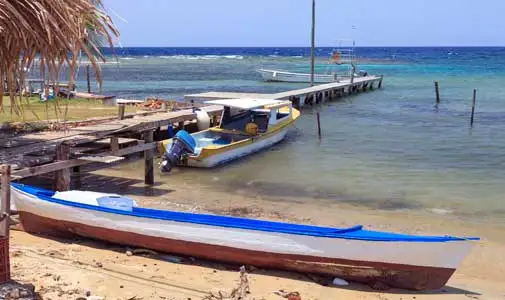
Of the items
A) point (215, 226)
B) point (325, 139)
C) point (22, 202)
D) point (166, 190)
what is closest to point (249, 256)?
point (215, 226)

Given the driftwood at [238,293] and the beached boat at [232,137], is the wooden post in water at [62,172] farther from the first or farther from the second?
the driftwood at [238,293]

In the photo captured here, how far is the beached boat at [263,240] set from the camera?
8180 mm

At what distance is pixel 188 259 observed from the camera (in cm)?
926

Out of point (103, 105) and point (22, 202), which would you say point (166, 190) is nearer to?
point (22, 202)

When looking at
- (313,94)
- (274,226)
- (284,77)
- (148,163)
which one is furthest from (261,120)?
(284,77)

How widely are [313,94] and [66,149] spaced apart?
2487cm

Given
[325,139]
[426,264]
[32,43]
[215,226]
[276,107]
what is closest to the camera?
[32,43]

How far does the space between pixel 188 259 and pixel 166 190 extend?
18.4 feet

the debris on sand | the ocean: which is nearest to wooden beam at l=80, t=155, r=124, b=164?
the ocean

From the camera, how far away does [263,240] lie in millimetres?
8625

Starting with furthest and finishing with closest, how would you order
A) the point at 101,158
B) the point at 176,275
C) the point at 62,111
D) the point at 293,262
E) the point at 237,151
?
the point at 62,111, the point at 237,151, the point at 101,158, the point at 293,262, the point at 176,275

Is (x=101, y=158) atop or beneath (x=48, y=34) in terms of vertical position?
beneath

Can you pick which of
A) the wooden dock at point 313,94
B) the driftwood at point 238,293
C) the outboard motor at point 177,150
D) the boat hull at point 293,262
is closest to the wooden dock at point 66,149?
the outboard motor at point 177,150

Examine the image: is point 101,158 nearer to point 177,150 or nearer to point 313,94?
point 177,150
